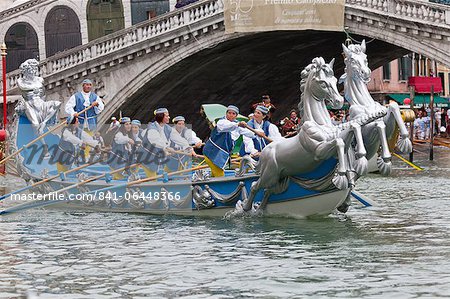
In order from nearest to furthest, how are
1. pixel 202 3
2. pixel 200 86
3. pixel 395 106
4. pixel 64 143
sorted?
pixel 395 106 → pixel 64 143 → pixel 202 3 → pixel 200 86

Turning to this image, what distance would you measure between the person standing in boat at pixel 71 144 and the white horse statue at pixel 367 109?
4713 millimetres

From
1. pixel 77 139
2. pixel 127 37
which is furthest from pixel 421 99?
pixel 77 139

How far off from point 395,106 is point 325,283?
512 cm

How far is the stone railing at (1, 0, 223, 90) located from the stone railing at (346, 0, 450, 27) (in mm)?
4582

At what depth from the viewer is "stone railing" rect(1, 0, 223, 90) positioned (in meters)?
35.9

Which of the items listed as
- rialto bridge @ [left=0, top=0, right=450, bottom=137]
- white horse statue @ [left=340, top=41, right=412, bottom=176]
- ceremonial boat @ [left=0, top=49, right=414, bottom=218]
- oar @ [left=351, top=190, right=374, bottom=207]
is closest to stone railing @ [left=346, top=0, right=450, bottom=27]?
rialto bridge @ [left=0, top=0, right=450, bottom=137]

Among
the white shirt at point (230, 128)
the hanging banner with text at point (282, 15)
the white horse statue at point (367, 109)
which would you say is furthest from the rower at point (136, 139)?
the hanging banner with text at point (282, 15)

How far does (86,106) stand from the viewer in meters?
20.2

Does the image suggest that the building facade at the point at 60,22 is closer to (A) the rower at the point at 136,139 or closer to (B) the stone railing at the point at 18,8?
(B) the stone railing at the point at 18,8

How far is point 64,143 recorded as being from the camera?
19938 mm

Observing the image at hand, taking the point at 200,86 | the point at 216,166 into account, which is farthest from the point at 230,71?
the point at 216,166

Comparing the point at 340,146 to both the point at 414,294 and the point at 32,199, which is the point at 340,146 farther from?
the point at 32,199

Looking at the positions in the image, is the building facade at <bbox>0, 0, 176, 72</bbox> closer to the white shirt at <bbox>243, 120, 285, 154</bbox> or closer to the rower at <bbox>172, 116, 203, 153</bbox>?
the rower at <bbox>172, 116, 203, 153</bbox>

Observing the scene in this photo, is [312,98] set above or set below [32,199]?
above
